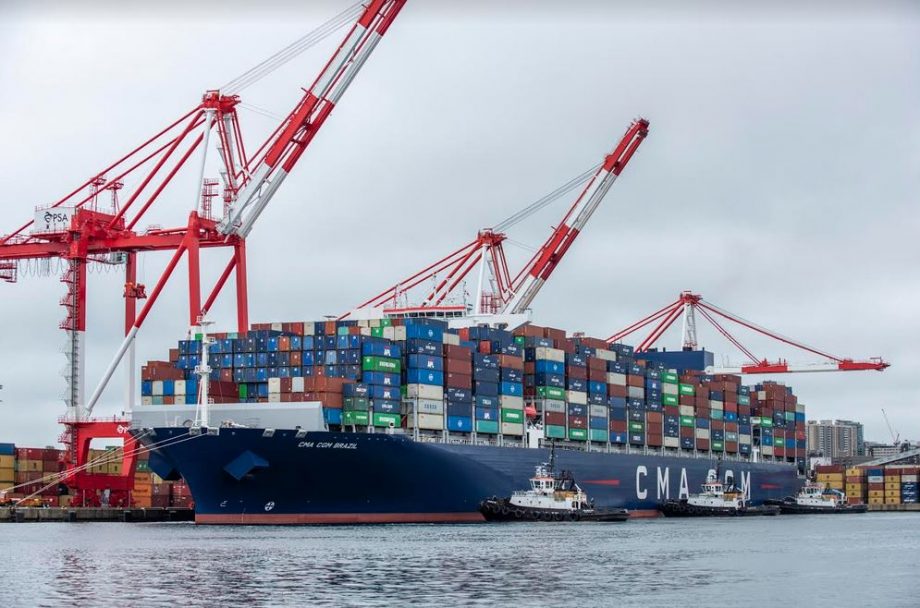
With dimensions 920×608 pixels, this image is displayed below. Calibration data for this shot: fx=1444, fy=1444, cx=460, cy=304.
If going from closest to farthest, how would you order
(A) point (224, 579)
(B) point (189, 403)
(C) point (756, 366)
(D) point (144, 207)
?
(A) point (224, 579)
(B) point (189, 403)
(D) point (144, 207)
(C) point (756, 366)

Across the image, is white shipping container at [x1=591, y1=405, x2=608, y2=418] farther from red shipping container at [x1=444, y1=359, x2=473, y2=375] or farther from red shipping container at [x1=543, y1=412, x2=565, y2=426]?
red shipping container at [x1=444, y1=359, x2=473, y2=375]

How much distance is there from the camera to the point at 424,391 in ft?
202

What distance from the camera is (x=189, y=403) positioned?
61.1 metres

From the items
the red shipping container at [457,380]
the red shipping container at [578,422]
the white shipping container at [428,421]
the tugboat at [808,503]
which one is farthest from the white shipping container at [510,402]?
the tugboat at [808,503]

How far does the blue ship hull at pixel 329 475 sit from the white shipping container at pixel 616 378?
11.4m

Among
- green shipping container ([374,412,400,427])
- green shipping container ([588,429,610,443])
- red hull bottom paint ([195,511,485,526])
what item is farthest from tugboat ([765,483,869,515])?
green shipping container ([374,412,400,427])

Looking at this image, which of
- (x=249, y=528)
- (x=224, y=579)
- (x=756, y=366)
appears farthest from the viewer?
(x=756, y=366)

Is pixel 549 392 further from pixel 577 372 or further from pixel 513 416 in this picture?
pixel 513 416

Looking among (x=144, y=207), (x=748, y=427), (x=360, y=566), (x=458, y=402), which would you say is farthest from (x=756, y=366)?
(x=360, y=566)

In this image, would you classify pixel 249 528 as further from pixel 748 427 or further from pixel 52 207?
pixel 748 427

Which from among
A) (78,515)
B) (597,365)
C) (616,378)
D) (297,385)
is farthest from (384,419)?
(616,378)

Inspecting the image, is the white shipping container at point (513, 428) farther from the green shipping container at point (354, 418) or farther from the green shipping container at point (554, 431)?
the green shipping container at point (354, 418)

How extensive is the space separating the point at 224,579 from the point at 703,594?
1176 cm

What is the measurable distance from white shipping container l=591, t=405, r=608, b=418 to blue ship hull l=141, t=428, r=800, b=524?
29.8 ft
